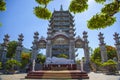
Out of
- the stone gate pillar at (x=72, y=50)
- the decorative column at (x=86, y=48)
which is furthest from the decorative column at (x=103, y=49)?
the stone gate pillar at (x=72, y=50)

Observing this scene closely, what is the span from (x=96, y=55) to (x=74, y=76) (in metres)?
35.8

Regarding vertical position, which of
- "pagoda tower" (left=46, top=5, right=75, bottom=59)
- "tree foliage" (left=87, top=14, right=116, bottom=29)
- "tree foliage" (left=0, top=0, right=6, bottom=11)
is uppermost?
"pagoda tower" (left=46, top=5, right=75, bottom=59)

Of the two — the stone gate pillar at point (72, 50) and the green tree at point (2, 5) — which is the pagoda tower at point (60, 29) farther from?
the green tree at point (2, 5)

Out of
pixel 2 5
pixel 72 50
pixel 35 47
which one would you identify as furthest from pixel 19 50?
pixel 2 5

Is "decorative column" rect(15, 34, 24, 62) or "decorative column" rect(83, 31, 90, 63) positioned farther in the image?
"decorative column" rect(15, 34, 24, 62)

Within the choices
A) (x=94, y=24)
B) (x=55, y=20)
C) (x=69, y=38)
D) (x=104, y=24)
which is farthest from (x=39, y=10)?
(x=55, y=20)

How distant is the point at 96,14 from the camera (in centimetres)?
621

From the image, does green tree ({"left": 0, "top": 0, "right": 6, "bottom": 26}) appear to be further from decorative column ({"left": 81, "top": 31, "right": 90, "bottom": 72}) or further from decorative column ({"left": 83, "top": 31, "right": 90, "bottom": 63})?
decorative column ({"left": 83, "top": 31, "right": 90, "bottom": 63})

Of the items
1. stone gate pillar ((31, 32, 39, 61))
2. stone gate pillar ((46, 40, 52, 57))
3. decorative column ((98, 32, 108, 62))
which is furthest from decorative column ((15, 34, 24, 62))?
decorative column ((98, 32, 108, 62))

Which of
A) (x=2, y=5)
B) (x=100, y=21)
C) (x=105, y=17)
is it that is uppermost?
(x=2, y=5)

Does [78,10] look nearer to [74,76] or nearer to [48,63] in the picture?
[74,76]

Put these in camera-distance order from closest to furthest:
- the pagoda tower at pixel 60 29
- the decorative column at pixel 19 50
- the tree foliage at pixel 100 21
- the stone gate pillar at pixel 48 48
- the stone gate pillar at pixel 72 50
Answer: the tree foliage at pixel 100 21
the stone gate pillar at pixel 72 50
the stone gate pillar at pixel 48 48
the decorative column at pixel 19 50
the pagoda tower at pixel 60 29

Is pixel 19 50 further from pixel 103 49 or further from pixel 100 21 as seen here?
pixel 100 21

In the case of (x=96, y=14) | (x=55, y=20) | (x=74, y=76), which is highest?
(x=55, y=20)
